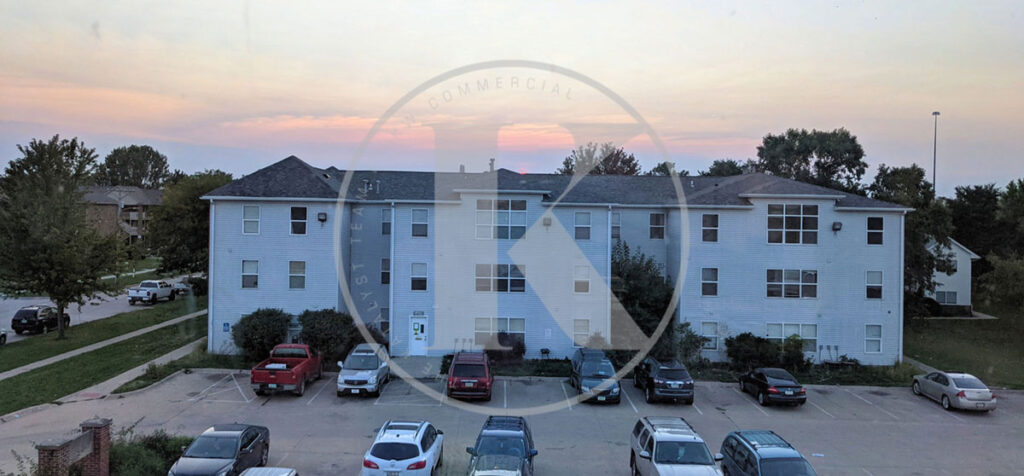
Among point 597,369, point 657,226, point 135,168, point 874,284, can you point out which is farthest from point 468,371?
point 135,168

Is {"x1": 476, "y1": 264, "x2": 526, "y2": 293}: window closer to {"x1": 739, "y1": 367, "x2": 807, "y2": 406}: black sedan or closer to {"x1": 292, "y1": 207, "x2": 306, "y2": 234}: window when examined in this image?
{"x1": 292, "y1": 207, "x2": 306, "y2": 234}: window

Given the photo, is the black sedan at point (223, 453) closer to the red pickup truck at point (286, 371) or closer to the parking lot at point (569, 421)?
the parking lot at point (569, 421)

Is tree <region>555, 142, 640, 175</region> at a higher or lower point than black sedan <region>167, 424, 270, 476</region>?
higher

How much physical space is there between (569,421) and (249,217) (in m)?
17.2

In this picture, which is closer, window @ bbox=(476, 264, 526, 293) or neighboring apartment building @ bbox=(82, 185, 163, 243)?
window @ bbox=(476, 264, 526, 293)

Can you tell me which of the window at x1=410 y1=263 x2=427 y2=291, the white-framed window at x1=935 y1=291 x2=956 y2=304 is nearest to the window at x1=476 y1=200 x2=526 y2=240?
the window at x1=410 y1=263 x2=427 y2=291

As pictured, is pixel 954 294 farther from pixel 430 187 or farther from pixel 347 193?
pixel 347 193

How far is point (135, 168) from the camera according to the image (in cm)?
13212

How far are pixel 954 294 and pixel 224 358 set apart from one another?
45.6m

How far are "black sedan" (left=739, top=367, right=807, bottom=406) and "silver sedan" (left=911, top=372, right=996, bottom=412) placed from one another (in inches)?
189

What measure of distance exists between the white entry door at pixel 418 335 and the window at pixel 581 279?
6.80m

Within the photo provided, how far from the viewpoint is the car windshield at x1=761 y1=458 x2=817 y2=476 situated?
13094mm

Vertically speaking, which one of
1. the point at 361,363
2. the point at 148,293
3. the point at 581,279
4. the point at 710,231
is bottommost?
the point at 361,363

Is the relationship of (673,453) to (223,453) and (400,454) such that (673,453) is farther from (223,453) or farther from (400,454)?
(223,453)
